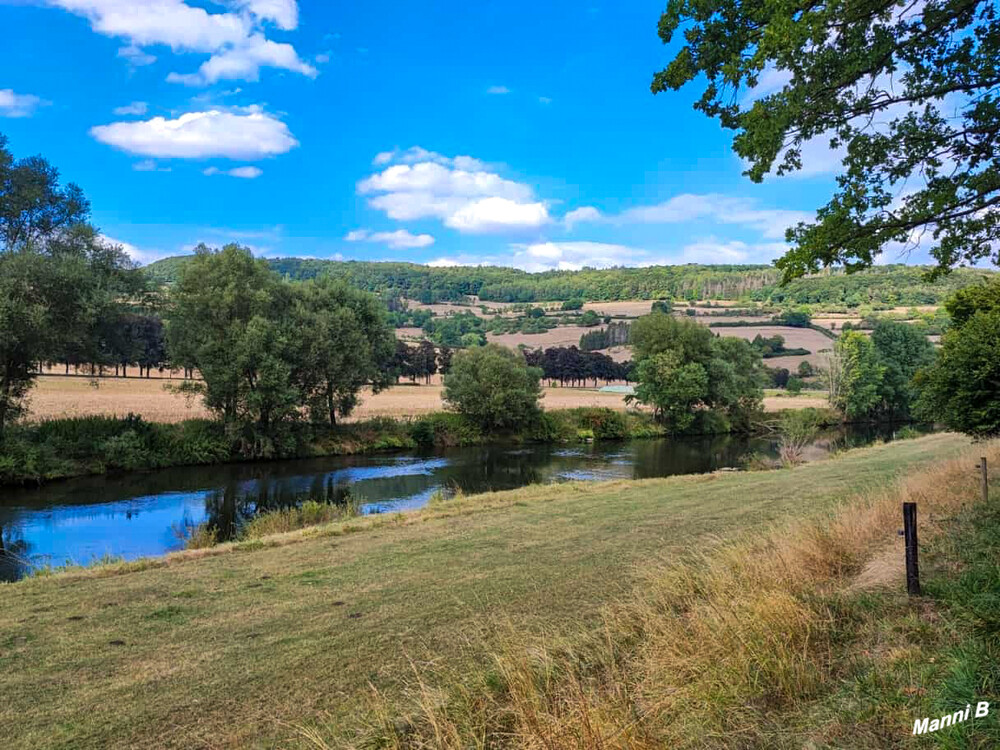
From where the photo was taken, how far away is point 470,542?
12289mm

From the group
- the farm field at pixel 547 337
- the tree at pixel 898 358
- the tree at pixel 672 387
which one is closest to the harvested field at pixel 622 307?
the farm field at pixel 547 337

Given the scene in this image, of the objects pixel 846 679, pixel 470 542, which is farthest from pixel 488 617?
pixel 470 542


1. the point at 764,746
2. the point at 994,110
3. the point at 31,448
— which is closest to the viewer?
the point at 764,746

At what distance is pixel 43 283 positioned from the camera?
27.8 meters

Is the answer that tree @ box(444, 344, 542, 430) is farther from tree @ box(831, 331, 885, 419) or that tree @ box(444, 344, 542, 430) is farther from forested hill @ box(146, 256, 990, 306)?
forested hill @ box(146, 256, 990, 306)

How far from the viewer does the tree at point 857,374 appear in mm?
63531

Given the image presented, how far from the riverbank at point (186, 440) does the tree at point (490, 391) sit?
3.36 ft

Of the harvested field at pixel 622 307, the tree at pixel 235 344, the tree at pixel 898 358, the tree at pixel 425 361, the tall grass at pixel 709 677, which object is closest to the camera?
the tall grass at pixel 709 677

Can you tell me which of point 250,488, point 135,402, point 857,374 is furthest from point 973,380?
point 857,374

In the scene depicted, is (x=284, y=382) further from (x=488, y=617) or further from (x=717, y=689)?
(x=717, y=689)

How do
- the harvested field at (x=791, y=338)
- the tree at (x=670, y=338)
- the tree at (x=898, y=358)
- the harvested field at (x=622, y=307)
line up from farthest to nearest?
1. the harvested field at (x=622, y=307)
2. the harvested field at (x=791, y=338)
3. the tree at (x=898, y=358)
4. the tree at (x=670, y=338)

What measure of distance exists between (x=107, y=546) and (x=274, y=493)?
9821mm

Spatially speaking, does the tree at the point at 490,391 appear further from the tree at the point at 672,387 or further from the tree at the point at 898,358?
the tree at the point at 898,358

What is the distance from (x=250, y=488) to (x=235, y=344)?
9.88 m
